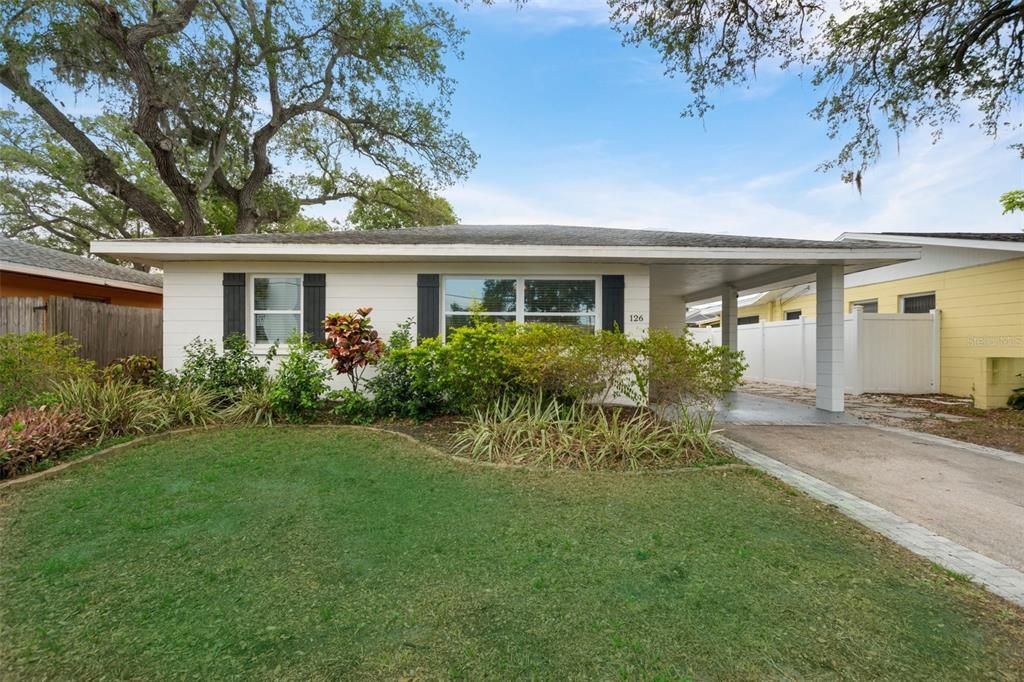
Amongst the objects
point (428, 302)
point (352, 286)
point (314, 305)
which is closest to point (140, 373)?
point (314, 305)

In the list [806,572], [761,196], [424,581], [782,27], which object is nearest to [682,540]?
[806,572]

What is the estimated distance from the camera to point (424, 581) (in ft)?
7.88

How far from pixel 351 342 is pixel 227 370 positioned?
207 cm

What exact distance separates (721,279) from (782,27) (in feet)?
15.5

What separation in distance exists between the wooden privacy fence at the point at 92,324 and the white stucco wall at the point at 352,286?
229 cm

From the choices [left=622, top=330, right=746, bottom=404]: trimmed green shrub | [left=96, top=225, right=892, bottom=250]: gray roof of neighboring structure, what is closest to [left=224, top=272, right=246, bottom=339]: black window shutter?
[left=96, top=225, right=892, bottom=250]: gray roof of neighboring structure

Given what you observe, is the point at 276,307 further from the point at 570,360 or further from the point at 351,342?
the point at 570,360

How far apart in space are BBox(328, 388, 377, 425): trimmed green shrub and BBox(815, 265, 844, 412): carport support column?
24.2 ft

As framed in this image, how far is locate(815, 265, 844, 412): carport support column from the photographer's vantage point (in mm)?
7375

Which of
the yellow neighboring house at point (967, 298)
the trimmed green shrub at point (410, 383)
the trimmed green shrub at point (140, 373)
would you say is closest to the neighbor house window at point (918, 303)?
the yellow neighboring house at point (967, 298)

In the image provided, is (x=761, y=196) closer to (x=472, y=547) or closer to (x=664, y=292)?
(x=664, y=292)

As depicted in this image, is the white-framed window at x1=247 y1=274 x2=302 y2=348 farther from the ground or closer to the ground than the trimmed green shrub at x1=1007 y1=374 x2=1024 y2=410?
farther from the ground

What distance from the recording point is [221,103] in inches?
505

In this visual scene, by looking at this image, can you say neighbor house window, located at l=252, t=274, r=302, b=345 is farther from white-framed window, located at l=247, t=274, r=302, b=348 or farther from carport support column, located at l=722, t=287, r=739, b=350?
carport support column, located at l=722, t=287, r=739, b=350
